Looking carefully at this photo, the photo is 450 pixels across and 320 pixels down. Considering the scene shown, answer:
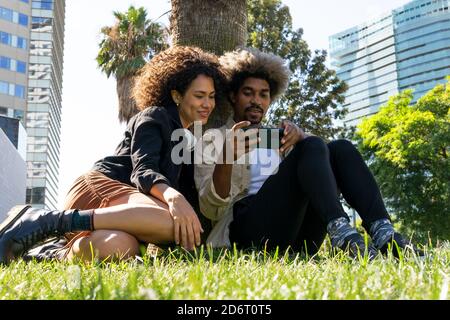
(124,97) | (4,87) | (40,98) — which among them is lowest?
(124,97)

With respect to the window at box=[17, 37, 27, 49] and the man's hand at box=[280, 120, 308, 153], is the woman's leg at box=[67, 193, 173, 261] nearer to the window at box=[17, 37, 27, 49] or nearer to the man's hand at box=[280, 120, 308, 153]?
the man's hand at box=[280, 120, 308, 153]

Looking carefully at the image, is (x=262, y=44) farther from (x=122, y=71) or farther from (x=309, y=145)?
(x=309, y=145)

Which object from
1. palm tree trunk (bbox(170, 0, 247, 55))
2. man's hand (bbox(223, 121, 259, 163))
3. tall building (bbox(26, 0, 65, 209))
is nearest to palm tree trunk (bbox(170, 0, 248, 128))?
palm tree trunk (bbox(170, 0, 247, 55))

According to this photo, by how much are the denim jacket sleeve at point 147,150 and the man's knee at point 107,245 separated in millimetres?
288

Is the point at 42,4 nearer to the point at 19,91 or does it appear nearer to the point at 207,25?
the point at 19,91

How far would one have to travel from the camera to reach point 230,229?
324cm

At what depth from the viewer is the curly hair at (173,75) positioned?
338cm

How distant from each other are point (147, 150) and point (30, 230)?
737 mm

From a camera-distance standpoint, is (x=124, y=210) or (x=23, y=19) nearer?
(x=124, y=210)

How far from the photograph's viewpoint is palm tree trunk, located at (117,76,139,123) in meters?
15.5

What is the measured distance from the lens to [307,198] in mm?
2928

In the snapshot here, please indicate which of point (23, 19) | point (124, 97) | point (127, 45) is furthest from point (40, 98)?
point (124, 97)

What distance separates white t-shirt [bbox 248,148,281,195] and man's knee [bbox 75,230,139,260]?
1.04 m
